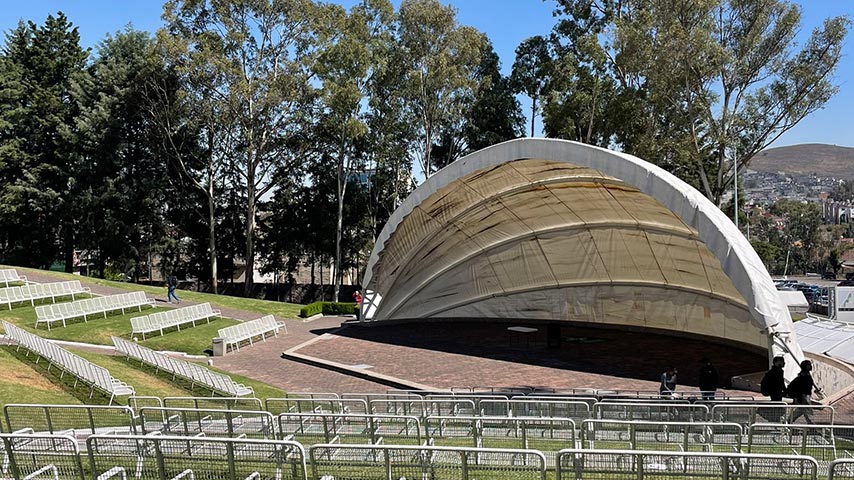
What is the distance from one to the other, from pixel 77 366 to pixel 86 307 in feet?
40.0

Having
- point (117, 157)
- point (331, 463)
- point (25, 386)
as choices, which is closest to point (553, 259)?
point (25, 386)

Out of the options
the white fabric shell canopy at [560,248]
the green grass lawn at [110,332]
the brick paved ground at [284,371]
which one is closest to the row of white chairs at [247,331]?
the brick paved ground at [284,371]

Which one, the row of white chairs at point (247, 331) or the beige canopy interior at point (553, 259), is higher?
the beige canopy interior at point (553, 259)

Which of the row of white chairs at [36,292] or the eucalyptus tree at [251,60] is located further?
the eucalyptus tree at [251,60]

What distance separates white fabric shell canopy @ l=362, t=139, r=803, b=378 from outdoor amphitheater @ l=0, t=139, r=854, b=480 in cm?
9

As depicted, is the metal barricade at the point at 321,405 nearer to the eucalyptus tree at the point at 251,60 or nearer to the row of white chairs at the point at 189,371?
the row of white chairs at the point at 189,371

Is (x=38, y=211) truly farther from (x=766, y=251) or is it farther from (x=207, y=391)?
(x=766, y=251)

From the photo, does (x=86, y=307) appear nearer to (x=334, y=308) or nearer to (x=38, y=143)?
(x=334, y=308)

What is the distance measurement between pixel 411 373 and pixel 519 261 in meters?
11.4

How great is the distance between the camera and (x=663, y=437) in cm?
931

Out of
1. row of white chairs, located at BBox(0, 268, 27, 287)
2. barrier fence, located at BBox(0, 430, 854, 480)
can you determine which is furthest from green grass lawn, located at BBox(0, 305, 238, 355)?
barrier fence, located at BBox(0, 430, 854, 480)

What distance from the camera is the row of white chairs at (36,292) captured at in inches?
1094

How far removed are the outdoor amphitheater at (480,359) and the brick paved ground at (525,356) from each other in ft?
0.51

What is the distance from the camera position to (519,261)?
1220 inches
